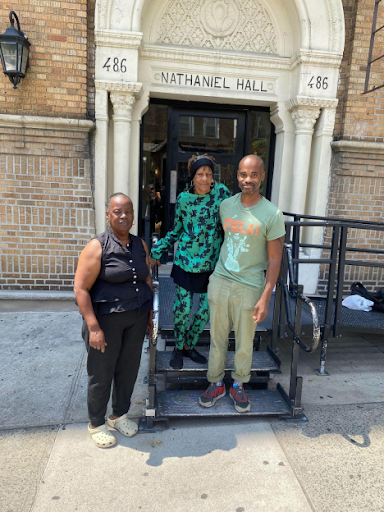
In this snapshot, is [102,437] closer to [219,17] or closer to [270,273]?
[270,273]

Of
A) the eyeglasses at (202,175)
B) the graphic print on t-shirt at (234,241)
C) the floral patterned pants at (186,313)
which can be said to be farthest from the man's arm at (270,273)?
the eyeglasses at (202,175)

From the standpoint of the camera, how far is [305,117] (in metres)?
5.41

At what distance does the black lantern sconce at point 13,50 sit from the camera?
4512mm

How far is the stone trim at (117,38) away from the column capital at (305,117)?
2.37 metres

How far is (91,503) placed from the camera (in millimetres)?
2043

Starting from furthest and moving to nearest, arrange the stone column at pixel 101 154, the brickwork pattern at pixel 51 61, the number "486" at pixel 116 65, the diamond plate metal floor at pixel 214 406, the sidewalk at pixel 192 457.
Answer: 1. the stone column at pixel 101 154
2. the number "486" at pixel 116 65
3. the brickwork pattern at pixel 51 61
4. the diamond plate metal floor at pixel 214 406
5. the sidewalk at pixel 192 457

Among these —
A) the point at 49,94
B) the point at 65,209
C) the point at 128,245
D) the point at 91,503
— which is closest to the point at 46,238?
the point at 65,209

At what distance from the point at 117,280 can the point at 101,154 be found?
3.33m

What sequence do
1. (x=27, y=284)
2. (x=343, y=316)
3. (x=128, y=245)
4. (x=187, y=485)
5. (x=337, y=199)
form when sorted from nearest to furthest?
1. (x=187, y=485)
2. (x=128, y=245)
3. (x=343, y=316)
4. (x=27, y=284)
5. (x=337, y=199)

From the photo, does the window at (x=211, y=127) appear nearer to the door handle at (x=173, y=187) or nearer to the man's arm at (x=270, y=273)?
the door handle at (x=173, y=187)

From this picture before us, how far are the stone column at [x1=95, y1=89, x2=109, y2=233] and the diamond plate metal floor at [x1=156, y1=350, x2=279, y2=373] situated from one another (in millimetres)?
2591

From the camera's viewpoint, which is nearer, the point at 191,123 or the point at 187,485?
the point at 187,485

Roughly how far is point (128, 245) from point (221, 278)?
27.9 inches

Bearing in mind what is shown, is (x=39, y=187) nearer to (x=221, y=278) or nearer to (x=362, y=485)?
(x=221, y=278)
